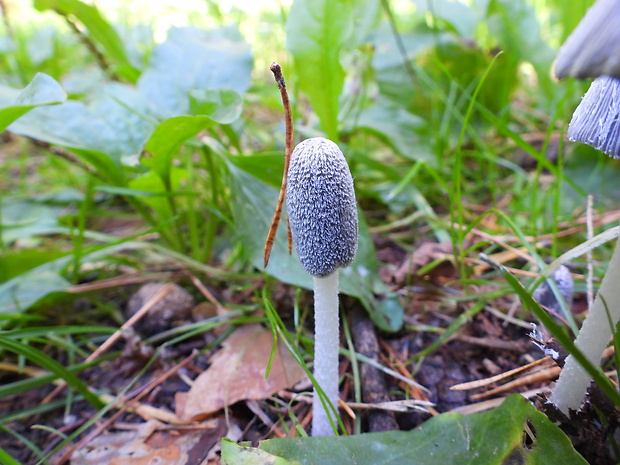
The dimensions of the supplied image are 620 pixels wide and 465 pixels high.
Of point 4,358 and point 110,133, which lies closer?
point 4,358

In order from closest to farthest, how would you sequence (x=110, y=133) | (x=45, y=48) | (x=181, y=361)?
1. (x=181, y=361)
2. (x=110, y=133)
3. (x=45, y=48)

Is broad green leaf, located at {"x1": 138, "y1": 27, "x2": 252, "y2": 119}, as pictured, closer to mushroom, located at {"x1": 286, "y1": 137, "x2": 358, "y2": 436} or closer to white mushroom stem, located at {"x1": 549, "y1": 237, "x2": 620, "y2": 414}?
mushroom, located at {"x1": 286, "y1": 137, "x2": 358, "y2": 436}

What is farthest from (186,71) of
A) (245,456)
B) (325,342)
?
(245,456)

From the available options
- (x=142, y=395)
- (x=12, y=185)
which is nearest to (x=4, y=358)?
(x=142, y=395)

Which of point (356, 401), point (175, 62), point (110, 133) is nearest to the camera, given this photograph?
point (356, 401)

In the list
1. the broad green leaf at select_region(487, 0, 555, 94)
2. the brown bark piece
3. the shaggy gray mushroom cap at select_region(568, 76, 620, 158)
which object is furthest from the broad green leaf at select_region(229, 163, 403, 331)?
the broad green leaf at select_region(487, 0, 555, 94)

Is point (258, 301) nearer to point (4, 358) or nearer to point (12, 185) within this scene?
point (4, 358)

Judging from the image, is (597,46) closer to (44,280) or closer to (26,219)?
(44,280)
